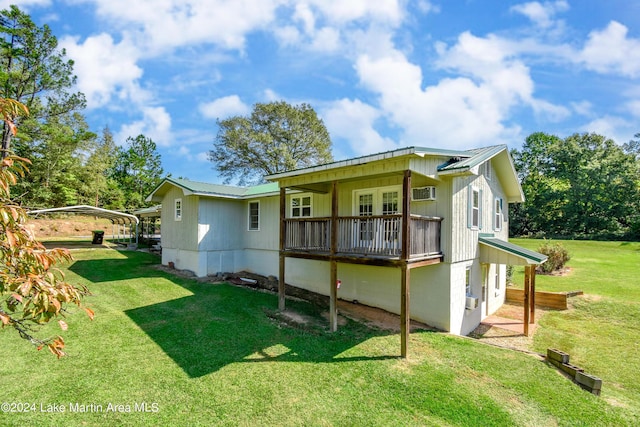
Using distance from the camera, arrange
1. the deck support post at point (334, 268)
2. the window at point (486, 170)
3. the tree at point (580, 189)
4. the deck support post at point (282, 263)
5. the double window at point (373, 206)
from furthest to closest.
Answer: the tree at point (580, 189), the window at point (486, 170), the deck support post at point (282, 263), the double window at point (373, 206), the deck support post at point (334, 268)

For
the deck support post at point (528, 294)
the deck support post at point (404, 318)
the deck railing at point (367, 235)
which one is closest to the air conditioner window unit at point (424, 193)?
the deck railing at point (367, 235)

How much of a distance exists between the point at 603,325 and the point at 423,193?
7.98m

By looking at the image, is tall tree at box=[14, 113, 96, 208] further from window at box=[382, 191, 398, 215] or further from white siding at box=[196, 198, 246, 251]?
window at box=[382, 191, 398, 215]

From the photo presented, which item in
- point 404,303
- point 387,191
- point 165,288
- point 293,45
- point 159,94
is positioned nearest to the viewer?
point 404,303

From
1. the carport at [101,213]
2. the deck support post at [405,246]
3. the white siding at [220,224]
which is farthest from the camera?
the carport at [101,213]

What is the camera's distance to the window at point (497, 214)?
12.6 m

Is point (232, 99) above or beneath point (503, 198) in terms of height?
above

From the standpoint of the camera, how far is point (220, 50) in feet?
41.5

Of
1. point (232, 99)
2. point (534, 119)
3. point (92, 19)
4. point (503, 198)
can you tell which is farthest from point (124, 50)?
point (534, 119)

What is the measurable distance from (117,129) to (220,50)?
45.4 metres

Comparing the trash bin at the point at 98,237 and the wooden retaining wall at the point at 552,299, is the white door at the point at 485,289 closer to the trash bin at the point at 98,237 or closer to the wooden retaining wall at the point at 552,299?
the wooden retaining wall at the point at 552,299

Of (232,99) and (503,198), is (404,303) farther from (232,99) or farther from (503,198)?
(232,99)

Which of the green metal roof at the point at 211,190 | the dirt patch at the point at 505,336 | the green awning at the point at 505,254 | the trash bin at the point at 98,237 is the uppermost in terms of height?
the green metal roof at the point at 211,190

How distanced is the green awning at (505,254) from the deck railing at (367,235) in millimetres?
2737
